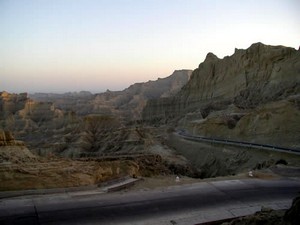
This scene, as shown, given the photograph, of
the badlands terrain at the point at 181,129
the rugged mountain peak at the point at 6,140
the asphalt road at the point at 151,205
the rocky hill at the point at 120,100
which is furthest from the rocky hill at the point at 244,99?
the rocky hill at the point at 120,100

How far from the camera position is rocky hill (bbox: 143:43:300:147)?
32.5 metres

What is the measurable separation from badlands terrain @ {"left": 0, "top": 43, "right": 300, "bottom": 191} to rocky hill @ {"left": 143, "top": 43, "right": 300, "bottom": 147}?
0.10m

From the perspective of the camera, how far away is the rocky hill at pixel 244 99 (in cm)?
3253

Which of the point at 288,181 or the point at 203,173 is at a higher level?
the point at 288,181

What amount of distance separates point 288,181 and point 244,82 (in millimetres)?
52503

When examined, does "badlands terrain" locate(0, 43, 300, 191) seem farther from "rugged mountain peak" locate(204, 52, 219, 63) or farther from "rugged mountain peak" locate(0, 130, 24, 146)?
"rugged mountain peak" locate(204, 52, 219, 63)

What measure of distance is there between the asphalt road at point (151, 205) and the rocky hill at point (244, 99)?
621 inches

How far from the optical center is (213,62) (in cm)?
8412

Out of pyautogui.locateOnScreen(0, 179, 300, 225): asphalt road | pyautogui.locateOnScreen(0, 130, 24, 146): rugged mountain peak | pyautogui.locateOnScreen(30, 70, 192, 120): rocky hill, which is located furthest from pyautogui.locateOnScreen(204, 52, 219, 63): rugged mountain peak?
pyautogui.locateOnScreen(0, 179, 300, 225): asphalt road

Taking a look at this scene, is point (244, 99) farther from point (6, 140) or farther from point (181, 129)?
point (6, 140)

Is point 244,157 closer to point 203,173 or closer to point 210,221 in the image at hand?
point 203,173

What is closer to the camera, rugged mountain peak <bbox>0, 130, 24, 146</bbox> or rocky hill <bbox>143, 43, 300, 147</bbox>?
rugged mountain peak <bbox>0, 130, 24, 146</bbox>

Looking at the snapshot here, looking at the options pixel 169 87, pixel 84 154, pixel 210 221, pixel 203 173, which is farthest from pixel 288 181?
pixel 169 87

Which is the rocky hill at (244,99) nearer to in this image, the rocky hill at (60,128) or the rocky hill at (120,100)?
the rocky hill at (60,128)
